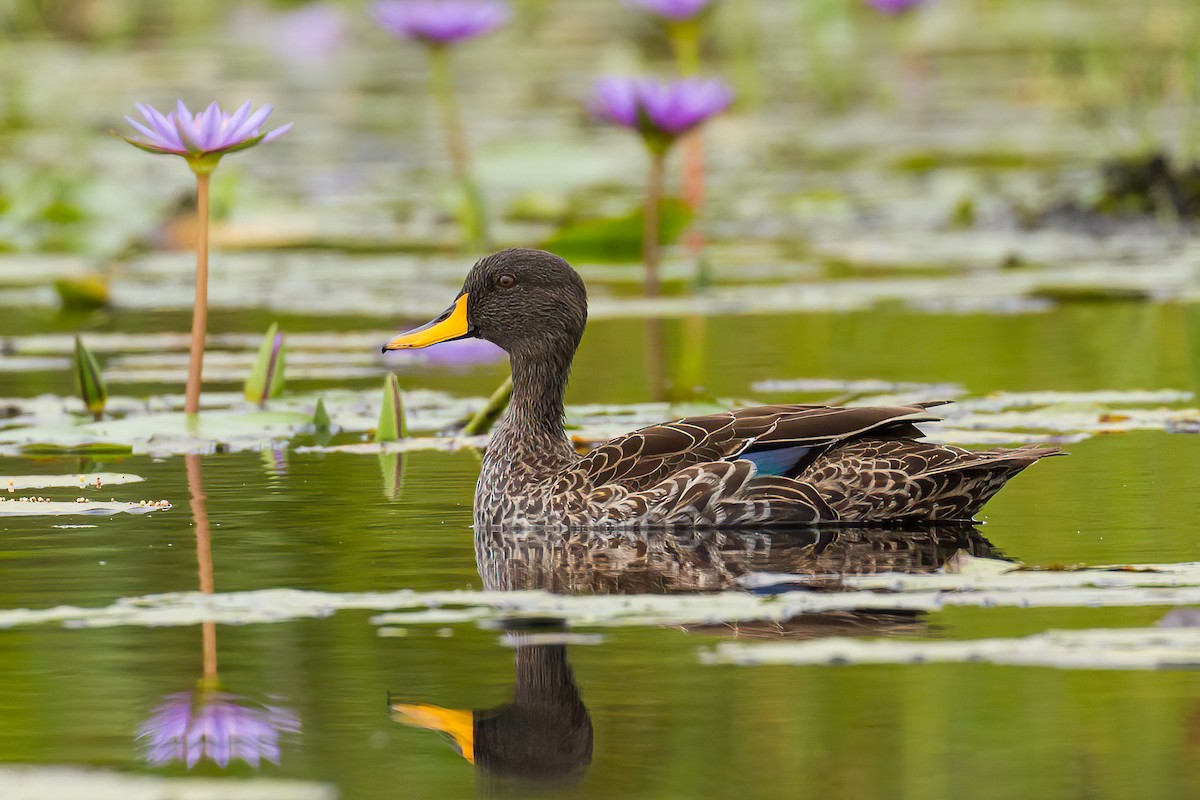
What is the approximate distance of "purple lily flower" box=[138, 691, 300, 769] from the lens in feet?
13.9

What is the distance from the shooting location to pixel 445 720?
4.46 m

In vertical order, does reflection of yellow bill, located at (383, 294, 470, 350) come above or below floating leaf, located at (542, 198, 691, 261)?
below

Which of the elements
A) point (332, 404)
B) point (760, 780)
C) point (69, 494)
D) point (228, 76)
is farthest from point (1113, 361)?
point (228, 76)

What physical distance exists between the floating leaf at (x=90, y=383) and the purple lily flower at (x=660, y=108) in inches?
117

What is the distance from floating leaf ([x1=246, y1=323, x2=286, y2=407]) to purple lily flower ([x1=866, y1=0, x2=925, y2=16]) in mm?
11150

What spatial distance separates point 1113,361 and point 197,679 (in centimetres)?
609

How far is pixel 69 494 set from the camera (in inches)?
283

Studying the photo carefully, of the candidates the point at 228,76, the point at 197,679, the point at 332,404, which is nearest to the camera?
the point at 197,679

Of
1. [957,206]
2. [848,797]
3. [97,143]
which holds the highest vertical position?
[97,143]

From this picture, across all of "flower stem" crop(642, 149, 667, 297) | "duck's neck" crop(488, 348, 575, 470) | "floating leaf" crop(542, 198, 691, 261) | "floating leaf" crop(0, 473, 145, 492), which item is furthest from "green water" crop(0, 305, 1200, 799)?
"floating leaf" crop(542, 198, 691, 261)

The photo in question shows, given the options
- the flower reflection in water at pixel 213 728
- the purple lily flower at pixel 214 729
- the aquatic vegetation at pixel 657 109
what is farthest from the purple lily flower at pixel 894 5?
the purple lily flower at pixel 214 729

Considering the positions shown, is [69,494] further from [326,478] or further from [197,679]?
[197,679]

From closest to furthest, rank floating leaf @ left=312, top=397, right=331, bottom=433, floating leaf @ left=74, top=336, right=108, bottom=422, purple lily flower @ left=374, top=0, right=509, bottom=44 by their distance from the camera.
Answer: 1. floating leaf @ left=312, top=397, right=331, bottom=433
2. floating leaf @ left=74, top=336, right=108, bottom=422
3. purple lily flower @ left=374, top=0, right=509, bottom=44

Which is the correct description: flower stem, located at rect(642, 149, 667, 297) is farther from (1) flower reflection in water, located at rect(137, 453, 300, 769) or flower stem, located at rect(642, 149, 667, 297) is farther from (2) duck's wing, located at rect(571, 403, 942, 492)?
(1) flower reflection in water, located at rect(137, 453, 300, 769)
